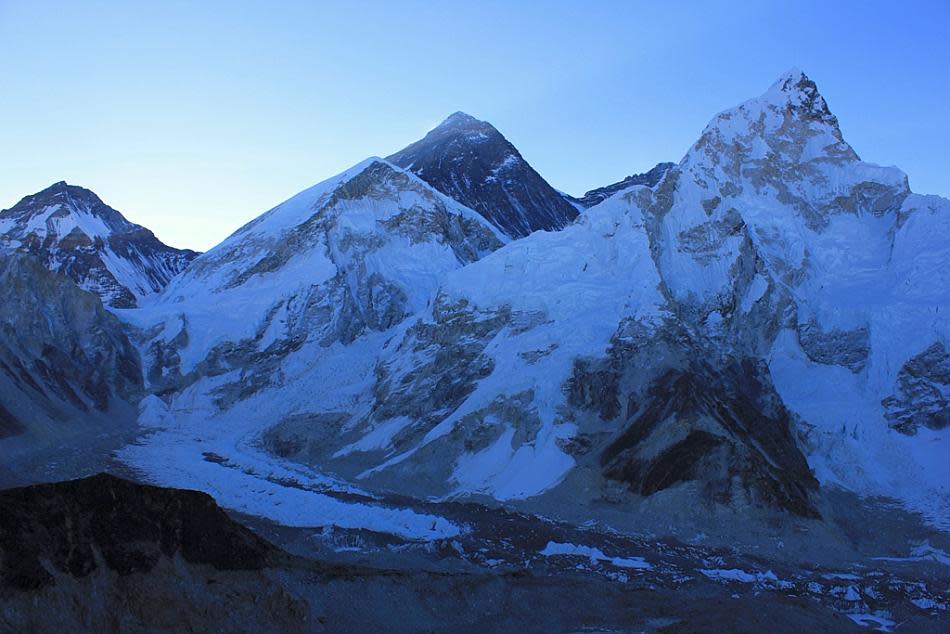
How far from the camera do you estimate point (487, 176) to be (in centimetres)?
16900

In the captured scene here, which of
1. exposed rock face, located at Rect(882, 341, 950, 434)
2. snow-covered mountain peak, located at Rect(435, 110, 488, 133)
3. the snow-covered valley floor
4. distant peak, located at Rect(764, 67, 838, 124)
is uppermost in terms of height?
snow-covered mountain peak, located at Rect(435, 110, 488, 133)

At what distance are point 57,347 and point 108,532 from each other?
76016 millimetres

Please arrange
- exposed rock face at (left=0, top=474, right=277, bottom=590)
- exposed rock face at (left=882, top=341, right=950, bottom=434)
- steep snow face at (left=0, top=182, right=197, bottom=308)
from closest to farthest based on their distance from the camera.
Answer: exposed rock face at (left=0, top=474, right=277, bottom=590), exposed rock face at (left=882, top=341, right=950, bottom=434), steep snow face at (left=0, top=182, right=197, bottom=308)

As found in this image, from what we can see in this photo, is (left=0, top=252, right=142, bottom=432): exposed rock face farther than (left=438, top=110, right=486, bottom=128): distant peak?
No

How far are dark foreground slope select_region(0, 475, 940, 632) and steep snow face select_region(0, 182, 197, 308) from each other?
386 feet

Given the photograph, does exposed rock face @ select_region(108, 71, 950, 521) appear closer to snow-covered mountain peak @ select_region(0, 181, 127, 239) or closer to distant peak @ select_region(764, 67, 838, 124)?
distant peak @ select_region(764, 67, 838, 124)

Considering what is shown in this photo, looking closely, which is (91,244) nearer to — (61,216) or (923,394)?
(61,216)

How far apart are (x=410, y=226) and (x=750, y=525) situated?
237 feet

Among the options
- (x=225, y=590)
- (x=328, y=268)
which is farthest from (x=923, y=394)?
(x=328, y=268)

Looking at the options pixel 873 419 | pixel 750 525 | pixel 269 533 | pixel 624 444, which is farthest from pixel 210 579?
pixel 873 419

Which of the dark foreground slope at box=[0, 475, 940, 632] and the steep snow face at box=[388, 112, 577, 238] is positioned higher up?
the steep snow face at box=[388, 112, 577, 238]

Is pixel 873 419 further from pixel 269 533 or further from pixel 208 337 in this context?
pixel 208 337

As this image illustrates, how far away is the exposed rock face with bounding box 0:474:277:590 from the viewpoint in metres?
23.8

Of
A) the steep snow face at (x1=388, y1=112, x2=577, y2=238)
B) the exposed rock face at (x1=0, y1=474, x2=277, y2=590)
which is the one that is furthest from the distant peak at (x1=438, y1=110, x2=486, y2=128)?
the exposed rock face at (x1=0, y1=474, x2=277, y2=590)
